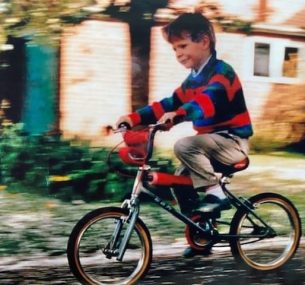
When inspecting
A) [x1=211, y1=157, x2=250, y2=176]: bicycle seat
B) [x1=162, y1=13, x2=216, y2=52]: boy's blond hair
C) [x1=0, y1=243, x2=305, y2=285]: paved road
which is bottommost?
[x1=0, y1=243, x2=305, y2=285]: paved road

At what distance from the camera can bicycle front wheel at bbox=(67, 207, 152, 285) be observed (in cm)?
→ 307

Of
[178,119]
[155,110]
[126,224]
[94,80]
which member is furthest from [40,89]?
[126,224]

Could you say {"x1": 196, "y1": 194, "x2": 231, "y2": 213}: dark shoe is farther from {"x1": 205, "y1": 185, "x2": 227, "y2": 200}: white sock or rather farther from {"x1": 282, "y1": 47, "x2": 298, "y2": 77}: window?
{"x1": 282, "y1": 47, "x2": 298, "y2": 77}: window

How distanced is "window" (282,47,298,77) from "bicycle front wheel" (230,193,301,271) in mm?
717

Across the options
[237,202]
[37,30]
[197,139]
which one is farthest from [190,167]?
[37,30]

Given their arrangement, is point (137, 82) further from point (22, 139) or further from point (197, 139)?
point (22, 139)

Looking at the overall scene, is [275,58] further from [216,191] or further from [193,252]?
[193,252]

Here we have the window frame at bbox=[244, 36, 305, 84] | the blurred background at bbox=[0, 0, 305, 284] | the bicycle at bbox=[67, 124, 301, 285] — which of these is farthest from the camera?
the window frame at bbox=[244, 36, 305, 84]

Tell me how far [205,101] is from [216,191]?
531 mm

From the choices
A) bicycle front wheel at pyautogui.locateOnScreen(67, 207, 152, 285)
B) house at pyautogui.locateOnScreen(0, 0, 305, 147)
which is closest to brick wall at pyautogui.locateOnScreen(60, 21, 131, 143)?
house at pyautogui.locateOnScreen(0, 0, 305, 147)

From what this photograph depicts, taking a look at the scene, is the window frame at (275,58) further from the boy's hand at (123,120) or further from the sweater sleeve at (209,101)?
the boy's hand at (123,120)

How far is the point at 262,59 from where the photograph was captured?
128 inches

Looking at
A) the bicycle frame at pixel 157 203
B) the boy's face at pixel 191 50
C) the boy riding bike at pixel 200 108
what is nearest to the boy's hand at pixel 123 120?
the boy riding bike at pixel 200 108

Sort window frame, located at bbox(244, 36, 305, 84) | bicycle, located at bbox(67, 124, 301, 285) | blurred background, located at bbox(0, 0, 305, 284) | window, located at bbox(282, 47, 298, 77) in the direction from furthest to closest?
window, located at bbox(282, 47, 298, 77) < window frame, located at bbox(244, 36, 305, 84) < bicycle, located at bbox(67, 124, 301, 285) < blurred background, located at bbox(0, 0, 305, 284)
